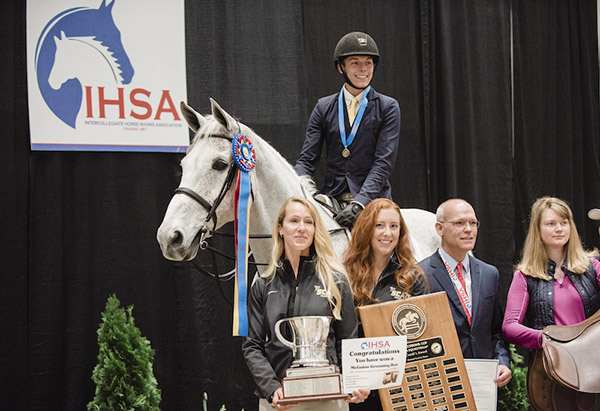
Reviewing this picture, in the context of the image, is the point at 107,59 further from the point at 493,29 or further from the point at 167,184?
the point at 493,29

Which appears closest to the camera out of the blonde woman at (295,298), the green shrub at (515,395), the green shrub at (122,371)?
the blonde woman at (295,298)

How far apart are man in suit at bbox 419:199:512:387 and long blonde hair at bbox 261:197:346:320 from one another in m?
0.48

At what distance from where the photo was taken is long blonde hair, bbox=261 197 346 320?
7.86 feet

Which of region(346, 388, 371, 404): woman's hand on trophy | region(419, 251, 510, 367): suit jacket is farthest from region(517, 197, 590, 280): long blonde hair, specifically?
region(346, 388, 371, 404): woman's hand on trophy

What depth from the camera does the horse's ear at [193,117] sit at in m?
3.20

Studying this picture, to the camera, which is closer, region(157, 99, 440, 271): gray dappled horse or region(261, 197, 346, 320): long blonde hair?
region(261, 197, 346, 320): long blonde hair

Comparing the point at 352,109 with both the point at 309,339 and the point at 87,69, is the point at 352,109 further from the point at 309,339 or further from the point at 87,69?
the point at 87,69

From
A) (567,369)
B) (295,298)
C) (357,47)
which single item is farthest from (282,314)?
(357,47)

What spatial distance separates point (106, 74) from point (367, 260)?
2761 millimetres

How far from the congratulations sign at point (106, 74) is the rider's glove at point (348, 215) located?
5.98ft

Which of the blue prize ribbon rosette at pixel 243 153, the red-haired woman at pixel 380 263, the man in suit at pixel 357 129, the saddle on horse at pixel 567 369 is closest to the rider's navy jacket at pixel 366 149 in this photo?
the man in suit at pixel 357 129

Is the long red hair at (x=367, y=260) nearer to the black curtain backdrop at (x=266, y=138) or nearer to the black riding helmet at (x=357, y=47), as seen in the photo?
the black riding helmet at (x=357, y=47)

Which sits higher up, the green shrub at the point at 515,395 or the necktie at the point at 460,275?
the necktie at the point at 460,275

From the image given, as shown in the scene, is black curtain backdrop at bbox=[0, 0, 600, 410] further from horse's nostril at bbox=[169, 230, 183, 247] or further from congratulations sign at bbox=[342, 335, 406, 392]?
congratulations sign at bbox=[342, 335, 406, 392]
